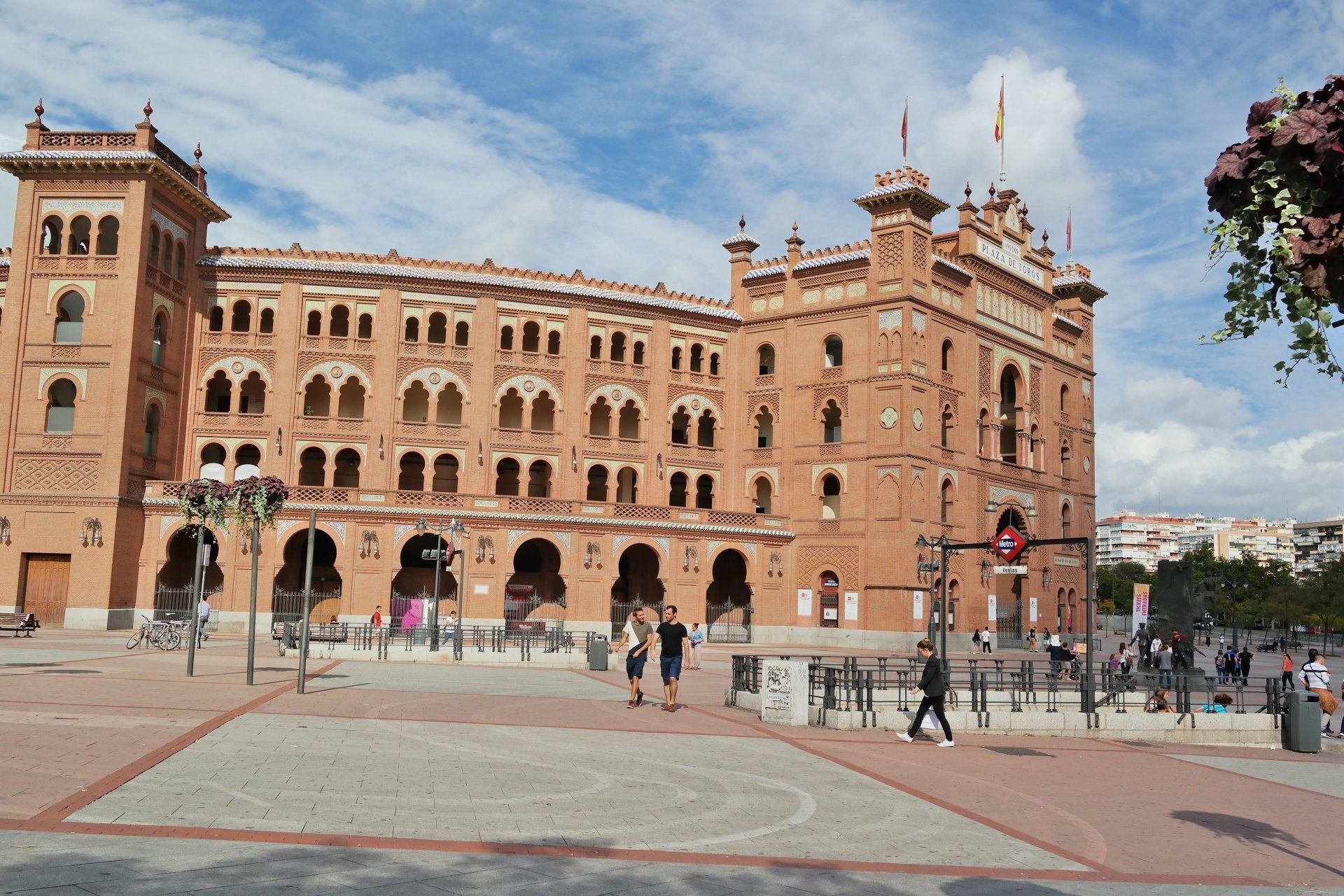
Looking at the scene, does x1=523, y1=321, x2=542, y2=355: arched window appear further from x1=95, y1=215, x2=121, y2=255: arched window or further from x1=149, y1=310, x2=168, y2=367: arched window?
x1=95, y1=215, x2=121, y2=255: arched window

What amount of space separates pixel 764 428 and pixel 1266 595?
3117 inches

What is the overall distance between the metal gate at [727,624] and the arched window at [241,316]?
2362 cm

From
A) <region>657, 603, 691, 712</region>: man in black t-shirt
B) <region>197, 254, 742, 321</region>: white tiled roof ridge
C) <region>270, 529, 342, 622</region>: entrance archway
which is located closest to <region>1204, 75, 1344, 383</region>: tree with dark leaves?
<region>657, 603, 691, 712</region>: man in black t-shirt

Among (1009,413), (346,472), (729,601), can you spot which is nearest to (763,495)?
(729,601)

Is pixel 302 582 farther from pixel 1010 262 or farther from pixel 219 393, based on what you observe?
pixel 1010 262

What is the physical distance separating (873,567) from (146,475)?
2986 cm

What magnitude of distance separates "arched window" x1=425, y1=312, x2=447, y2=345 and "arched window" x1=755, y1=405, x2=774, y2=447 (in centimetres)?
1504

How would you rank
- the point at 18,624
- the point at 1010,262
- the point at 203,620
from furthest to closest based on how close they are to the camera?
the point at 1010,262
the point at 203,620
the point at 18,624

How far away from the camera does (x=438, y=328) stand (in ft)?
161

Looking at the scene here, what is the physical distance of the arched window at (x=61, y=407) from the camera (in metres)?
41.9

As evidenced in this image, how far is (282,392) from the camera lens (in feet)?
152

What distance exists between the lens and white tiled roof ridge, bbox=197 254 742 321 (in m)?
46.8

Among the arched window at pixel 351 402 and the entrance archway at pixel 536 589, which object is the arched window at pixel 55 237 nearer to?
the arched window at pixel 351 402

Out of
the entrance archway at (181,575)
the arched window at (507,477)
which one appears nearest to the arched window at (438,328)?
the arched window at (507,477)
